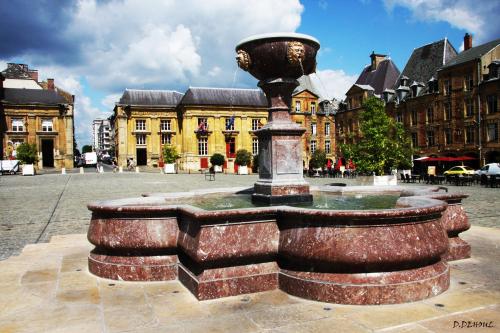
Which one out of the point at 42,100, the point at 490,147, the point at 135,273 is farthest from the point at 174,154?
the point at 135,273

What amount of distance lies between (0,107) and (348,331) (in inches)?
2624

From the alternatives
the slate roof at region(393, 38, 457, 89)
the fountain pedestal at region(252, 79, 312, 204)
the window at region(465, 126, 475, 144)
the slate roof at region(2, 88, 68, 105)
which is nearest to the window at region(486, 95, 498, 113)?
the window at region(465, 126, 475, 144)

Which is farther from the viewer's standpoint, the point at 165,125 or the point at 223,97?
the point at 165,125

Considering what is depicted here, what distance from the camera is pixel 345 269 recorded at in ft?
14.0

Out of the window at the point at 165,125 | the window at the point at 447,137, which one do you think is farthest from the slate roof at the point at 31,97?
the window at the point at 447,137

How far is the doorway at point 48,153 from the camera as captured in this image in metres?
63.2

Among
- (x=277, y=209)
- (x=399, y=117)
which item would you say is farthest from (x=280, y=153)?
(x=399, y=117)

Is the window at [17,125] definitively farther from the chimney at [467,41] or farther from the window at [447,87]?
the chimney at [467,41]

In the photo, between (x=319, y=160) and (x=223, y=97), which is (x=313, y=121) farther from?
(x=223, y=97)

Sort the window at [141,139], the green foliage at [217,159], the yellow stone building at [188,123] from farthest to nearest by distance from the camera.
Result: the window at [141,139]
the yellow stone building at [188,123]
the green foliage at [217,159]

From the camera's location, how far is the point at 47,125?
2434 inches

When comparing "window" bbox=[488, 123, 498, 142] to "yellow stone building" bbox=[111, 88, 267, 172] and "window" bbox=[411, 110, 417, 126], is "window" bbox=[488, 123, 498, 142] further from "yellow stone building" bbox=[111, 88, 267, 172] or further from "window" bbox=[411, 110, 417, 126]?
"yellow stone building" bbox=[111, 88, 267, 172]

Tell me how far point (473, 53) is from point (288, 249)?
42.4 metres

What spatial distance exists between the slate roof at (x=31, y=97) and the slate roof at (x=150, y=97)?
10160 millimetres
